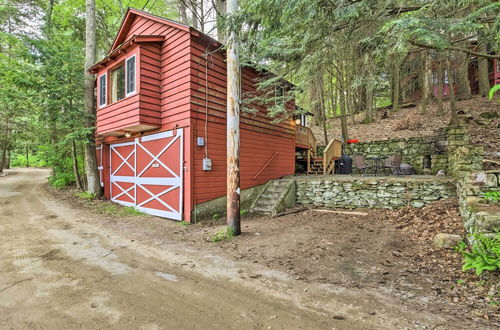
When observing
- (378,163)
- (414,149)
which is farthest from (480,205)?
(378,163)

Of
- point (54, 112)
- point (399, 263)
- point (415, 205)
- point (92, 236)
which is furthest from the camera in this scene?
point (54, 112)

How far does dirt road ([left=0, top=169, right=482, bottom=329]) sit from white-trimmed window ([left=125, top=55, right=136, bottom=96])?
16.5 ft

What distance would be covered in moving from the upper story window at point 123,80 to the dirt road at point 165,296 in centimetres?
514

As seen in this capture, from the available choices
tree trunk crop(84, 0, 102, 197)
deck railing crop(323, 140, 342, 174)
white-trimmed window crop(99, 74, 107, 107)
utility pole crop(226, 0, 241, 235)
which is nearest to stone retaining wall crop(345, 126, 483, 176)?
deck railing crop(323, 140, 342, 174)

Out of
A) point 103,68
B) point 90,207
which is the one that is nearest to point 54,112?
point 103,68

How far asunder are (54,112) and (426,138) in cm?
1551

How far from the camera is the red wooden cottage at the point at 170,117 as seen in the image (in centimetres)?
672

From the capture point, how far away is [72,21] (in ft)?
39.2

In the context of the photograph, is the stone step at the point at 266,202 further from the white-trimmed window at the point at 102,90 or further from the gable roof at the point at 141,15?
the white-trimmed window at the point at 102,90

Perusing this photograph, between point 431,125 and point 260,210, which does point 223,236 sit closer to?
point 260,210

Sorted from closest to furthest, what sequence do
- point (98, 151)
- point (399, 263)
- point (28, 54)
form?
1. point (399, 263)
2. point (28, 54)
3. point (98, 151)

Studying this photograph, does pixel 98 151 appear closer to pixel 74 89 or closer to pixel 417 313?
pixel 74 89

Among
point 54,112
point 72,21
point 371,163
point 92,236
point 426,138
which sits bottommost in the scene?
point 92,236

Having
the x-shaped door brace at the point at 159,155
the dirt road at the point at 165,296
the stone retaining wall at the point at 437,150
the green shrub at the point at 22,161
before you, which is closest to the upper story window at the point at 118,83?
the x-shaped door brace at the point at 159,155
